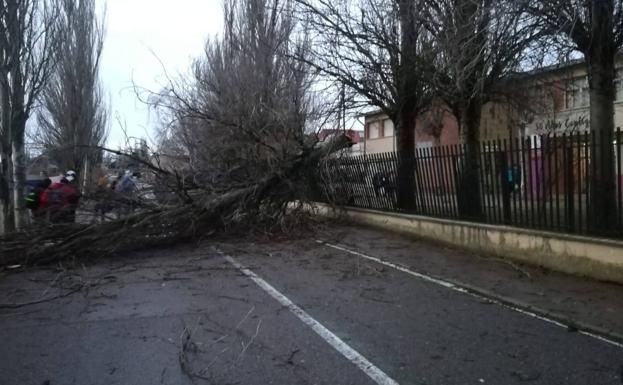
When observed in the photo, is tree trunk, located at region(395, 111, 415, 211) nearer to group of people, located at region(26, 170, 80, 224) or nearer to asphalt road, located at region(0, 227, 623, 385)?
asphalt road, located at region(0, 227, 623, 385)

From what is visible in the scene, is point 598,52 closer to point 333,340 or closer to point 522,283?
point 522,283

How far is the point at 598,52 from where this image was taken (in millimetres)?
9227

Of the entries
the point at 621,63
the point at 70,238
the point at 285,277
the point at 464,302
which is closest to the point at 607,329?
the point at 464,302

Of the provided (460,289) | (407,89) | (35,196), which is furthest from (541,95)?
(35,196)

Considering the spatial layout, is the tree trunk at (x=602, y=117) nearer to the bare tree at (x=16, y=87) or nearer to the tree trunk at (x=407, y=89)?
the tree trunk at (x=407, y=89)

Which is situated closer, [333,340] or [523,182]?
[333,340]

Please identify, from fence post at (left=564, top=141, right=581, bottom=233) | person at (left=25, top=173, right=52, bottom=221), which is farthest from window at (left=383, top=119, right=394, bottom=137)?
fence post at (left=564, top=141, right=581, bottom=233)

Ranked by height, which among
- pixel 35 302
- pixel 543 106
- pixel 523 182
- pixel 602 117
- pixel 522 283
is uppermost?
pixel 543 106

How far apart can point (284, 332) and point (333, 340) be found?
57 centimetres

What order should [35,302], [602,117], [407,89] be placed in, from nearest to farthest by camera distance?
[35,302] → [602,117] → [407,89]

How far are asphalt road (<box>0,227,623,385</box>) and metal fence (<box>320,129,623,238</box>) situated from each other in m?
1.10

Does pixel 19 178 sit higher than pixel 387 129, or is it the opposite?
pixel 387 129

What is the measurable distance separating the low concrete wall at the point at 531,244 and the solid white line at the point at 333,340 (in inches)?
165

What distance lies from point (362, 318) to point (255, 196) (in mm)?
7756
